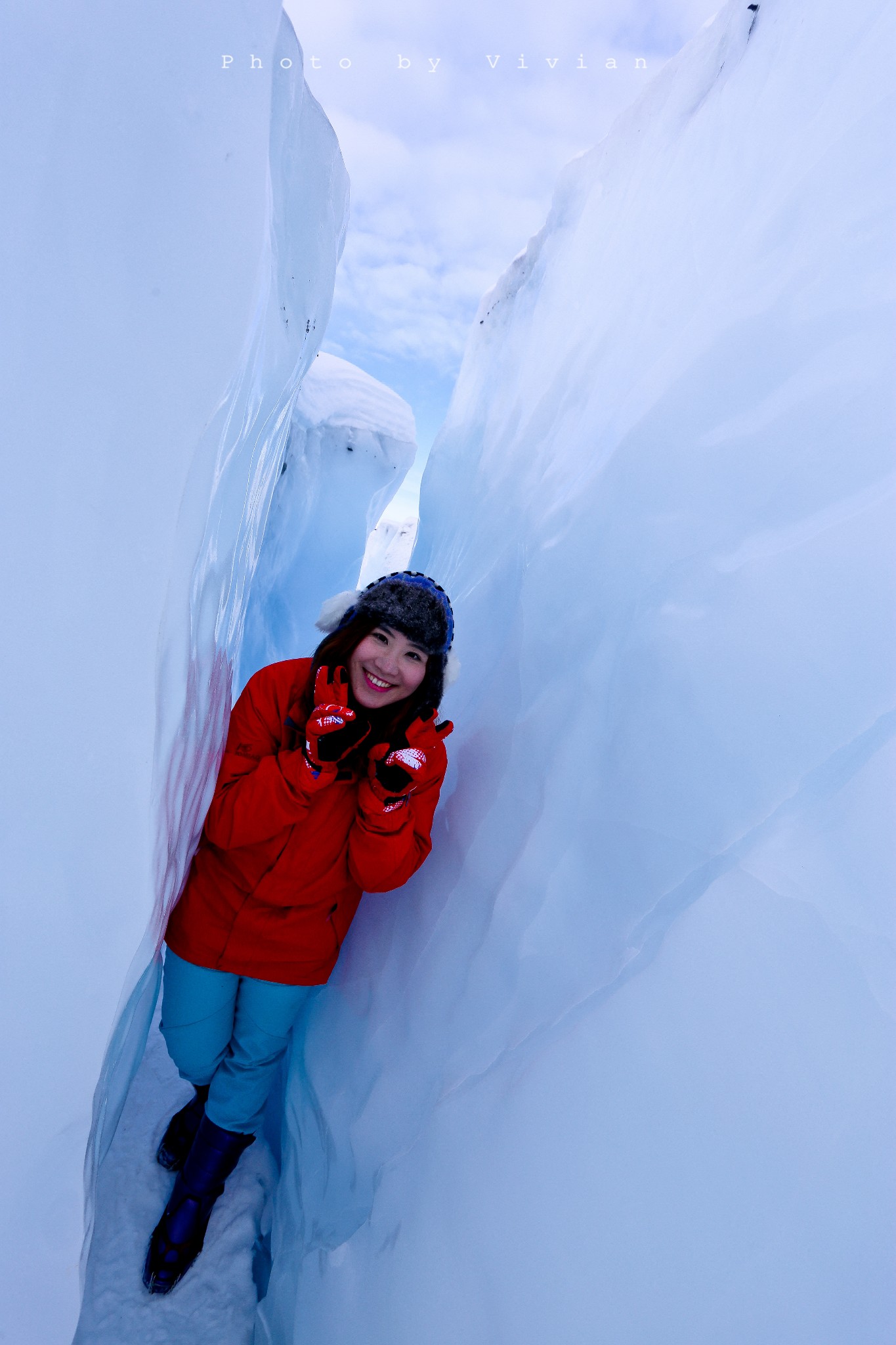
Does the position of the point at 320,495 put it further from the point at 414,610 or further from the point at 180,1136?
the point at 180,1136

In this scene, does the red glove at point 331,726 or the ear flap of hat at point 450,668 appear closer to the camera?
the red glove at point 331,726

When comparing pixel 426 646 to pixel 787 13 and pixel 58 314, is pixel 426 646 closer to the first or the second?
pixel 58 314

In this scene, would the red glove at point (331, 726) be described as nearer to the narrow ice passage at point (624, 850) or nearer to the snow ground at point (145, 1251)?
the narrow ice passage at point (624, 850)

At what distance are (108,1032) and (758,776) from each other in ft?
2.75

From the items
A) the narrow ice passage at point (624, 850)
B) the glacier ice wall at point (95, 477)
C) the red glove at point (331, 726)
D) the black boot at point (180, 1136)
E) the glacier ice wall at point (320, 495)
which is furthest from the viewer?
the glacier ice wall at point (320, 495)

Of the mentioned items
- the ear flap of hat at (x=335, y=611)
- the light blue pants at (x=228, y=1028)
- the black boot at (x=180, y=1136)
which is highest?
the ear flap of hat at (x=335, y=611)

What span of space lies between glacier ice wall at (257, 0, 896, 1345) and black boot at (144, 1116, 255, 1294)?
0.52 ft

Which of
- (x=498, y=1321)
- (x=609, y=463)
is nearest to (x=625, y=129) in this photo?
(x=609, y=463)

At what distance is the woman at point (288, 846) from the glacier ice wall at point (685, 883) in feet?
0.42

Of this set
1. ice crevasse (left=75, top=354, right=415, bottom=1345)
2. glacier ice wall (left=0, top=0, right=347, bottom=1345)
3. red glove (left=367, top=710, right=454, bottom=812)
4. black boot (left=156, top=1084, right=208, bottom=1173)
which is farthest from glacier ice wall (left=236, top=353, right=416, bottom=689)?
glacier ice wall (left=0, top=0, right=347, bottom=1345)

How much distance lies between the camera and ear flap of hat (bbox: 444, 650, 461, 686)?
4.61 ft

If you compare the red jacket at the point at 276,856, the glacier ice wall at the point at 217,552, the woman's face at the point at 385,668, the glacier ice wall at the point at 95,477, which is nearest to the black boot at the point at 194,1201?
the glacier ice wall at the point at 217,552

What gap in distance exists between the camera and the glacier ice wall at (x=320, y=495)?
504 centimetres

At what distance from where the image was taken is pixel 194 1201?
1.41m
